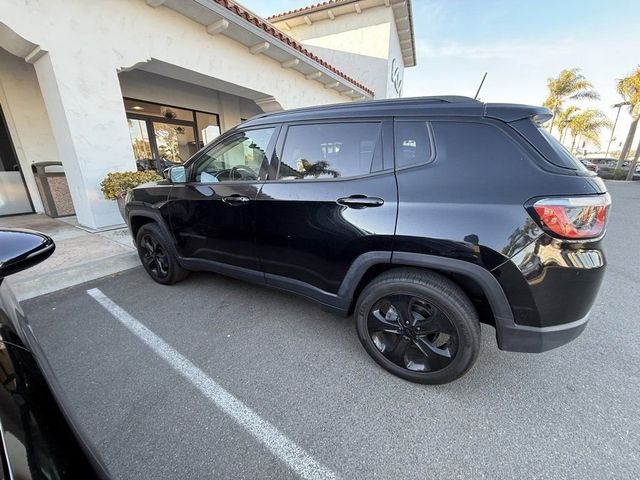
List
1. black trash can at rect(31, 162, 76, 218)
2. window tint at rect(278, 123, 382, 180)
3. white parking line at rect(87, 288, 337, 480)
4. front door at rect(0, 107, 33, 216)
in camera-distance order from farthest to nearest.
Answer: front door at rect(0, 107, 33, 216) < black trash can at rect(31, 162, 76, 218) < window tint at rect(278, 123, 382, 180) < white parking line at rect(87, 288, 337, 480)

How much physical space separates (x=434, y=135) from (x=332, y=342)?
1.84 m

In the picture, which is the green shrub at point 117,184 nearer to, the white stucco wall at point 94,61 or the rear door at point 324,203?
the white stucco wall at point 94,61

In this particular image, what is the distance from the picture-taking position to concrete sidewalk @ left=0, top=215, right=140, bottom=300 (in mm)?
3404

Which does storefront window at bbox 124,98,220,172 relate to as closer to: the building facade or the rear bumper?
the building facade

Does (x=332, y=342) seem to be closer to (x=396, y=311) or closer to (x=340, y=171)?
(x=396, y=311)

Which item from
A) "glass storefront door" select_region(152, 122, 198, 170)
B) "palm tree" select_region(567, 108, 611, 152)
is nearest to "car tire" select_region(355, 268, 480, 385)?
"glass storefront door" select_region(152, 122, 198, 170)

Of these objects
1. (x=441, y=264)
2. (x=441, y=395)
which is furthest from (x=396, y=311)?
(x=441, y=395)

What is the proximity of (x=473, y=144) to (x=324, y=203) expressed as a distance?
1038mm

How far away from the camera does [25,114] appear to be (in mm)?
6031

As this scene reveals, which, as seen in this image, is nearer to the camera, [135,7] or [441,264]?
[441,264]

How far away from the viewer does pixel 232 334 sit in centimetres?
263

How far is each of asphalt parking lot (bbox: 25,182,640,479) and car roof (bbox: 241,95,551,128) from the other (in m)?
1.83

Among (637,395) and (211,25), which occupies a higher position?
(211,25)

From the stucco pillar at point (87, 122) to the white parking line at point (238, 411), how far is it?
3.28 metres
